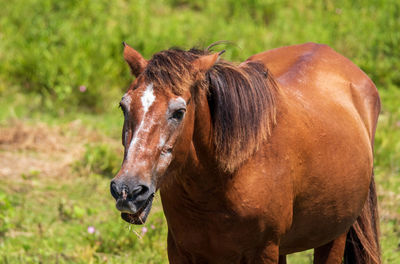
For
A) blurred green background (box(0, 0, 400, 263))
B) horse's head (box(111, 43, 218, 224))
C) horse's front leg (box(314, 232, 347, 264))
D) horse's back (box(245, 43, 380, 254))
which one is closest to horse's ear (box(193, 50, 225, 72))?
horse's head (box(111, 43, 218, 224))

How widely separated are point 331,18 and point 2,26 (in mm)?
4576

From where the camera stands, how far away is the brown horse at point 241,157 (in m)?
2.44

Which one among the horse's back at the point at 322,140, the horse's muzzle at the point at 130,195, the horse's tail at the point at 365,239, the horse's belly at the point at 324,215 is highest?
the horse's muzzle at the point at 130,195

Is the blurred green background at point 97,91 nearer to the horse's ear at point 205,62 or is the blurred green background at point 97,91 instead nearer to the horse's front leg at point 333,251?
the horse's ear at point 205,62

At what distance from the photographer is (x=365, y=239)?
391 centimetres

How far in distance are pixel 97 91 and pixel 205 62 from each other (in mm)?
4970

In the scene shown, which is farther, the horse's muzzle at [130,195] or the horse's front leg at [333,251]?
the horse's front leg at [333,251]

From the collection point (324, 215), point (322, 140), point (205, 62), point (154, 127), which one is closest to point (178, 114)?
point (154, 127)

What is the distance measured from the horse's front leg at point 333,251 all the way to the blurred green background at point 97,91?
829 mm

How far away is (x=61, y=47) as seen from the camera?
8148 millimetres

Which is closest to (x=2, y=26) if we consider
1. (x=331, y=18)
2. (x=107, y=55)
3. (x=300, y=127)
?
(x=107, y=55)

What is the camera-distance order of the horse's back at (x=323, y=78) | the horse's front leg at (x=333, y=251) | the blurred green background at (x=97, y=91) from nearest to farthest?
1. the horse's back at (x=323, y=78)
2. the horse's front leg at (x=333, y=251)
3. the blurred green background at (x=97, y=91)

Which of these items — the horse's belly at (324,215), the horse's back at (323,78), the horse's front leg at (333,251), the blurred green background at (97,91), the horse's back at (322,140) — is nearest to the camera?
the horse's back at (322,140)

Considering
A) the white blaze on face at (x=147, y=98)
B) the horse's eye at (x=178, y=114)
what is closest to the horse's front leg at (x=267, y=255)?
the horse's eye at (x=178, y=114)
